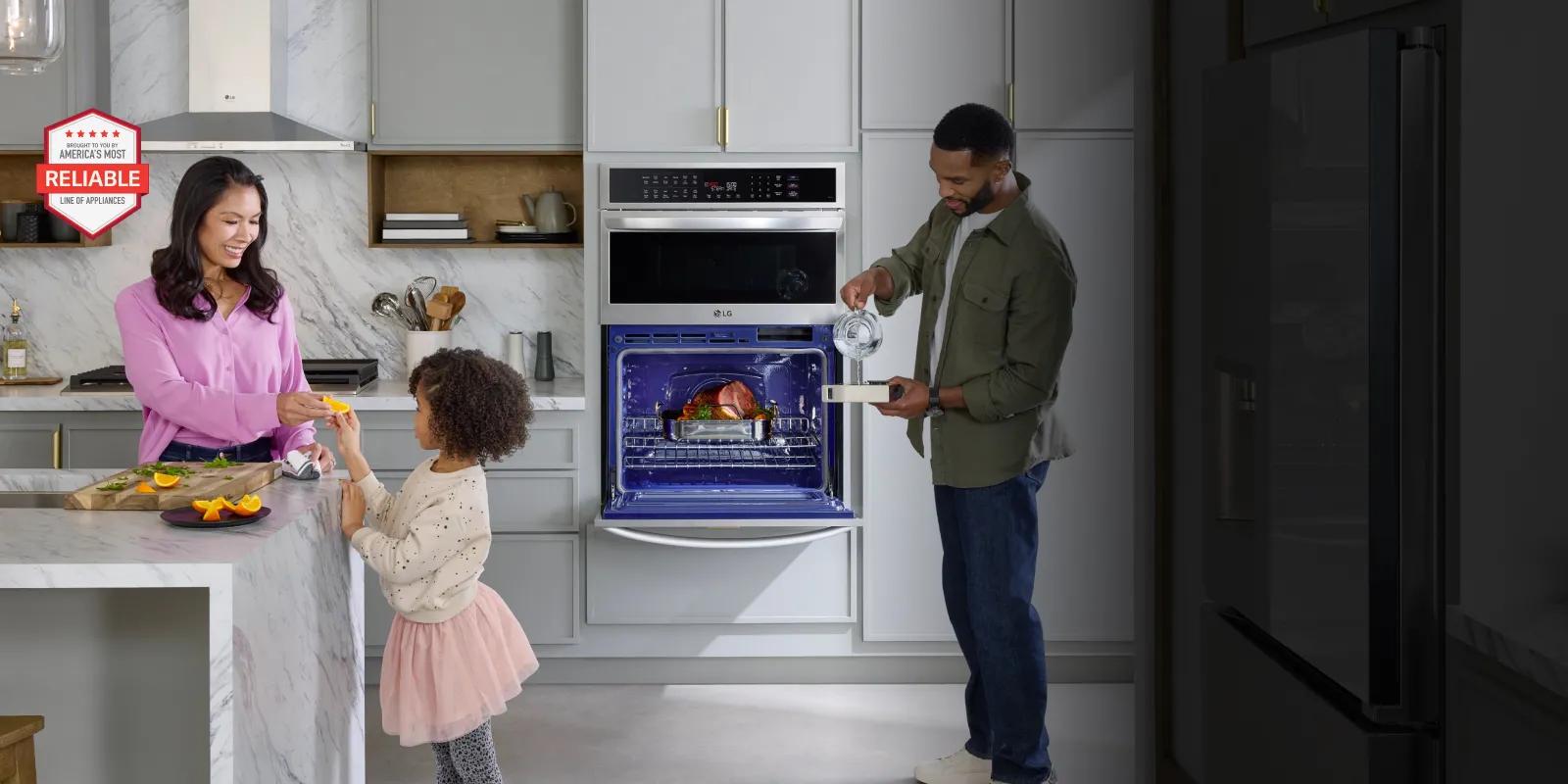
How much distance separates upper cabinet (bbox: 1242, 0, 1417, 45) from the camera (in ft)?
2.39

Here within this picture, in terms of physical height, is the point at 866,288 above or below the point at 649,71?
below

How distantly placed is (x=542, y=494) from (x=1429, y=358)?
10.6ft

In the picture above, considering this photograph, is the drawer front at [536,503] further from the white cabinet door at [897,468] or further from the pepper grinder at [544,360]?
the white cabinet door at [897,468]

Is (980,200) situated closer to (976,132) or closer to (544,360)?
(976,132)

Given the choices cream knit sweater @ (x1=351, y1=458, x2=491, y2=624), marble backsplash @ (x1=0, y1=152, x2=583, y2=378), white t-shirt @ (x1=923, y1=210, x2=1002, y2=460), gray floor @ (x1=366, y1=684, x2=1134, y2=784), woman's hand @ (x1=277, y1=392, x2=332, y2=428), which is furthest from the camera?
marble backsplash @ (x1=0, y1=152, x2=583, y2=378)

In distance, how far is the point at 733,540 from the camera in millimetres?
3646

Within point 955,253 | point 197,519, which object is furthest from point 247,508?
point 955,253

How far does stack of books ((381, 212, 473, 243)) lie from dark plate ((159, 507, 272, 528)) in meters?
2.19

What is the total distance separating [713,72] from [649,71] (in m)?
0.18

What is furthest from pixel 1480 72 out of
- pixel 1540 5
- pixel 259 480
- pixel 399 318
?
pixel 399 318

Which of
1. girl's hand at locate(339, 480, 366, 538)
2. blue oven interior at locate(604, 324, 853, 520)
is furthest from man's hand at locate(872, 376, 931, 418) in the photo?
blue oven interior at locate(604, 324, 853, 520)

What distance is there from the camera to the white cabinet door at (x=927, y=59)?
367 centimetres

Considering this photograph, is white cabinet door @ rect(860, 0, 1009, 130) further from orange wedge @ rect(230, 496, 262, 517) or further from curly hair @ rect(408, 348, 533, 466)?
orange wedge @ rect(230, 496, 262, 517)

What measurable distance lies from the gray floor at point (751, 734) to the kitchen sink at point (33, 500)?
109cm
